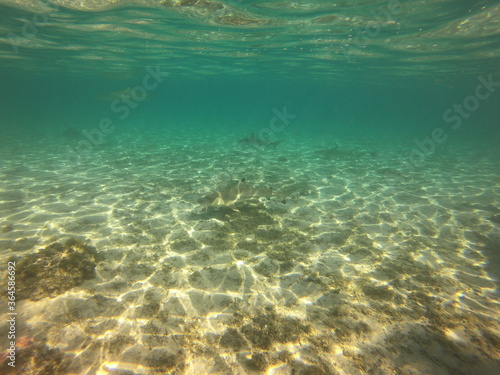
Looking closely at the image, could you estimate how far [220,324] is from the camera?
4.36 metres

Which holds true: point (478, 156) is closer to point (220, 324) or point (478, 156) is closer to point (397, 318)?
point (397, 318)

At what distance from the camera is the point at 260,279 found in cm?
559

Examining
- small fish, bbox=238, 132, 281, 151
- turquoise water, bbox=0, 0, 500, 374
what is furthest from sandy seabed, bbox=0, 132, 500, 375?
small fish, bbox=238, 132, 281, 151

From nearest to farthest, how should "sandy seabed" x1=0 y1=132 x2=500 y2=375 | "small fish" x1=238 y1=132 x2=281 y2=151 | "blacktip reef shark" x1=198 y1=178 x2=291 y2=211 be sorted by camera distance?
1. "sandy seabed" x1=0 y1=132 x2=500 y2=375
2. "blacktip reef shark" x1=198 y1=178 x2=291 y2=211
3. "small fish" x1=238 y1=132 x2=281 y2=151

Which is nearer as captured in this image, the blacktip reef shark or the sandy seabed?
the sandy seabed

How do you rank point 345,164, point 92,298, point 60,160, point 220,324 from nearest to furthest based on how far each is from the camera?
point 220,324 → point 92,298 → point 60,160 → point 345,164

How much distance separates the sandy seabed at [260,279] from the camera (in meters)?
3.79

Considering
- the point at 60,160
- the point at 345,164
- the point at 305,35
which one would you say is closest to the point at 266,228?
the point at 345,164

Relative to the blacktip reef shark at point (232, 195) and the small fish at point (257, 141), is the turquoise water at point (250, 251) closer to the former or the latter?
the blacktip reef shark at point (232, 195)

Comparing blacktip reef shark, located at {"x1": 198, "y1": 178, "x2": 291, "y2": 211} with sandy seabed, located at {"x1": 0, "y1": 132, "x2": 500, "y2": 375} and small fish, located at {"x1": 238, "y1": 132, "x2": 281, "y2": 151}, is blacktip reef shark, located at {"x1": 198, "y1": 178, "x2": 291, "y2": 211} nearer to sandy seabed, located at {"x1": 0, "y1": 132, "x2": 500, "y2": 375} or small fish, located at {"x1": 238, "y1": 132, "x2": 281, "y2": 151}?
sandy seabed, located at {"x1": 0, "y1": 132, "x2": 500, "y2": 375}

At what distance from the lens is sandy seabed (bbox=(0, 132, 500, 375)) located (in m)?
3.79

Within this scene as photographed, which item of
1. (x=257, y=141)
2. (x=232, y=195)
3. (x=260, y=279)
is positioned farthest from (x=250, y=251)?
(x=257, y=141)

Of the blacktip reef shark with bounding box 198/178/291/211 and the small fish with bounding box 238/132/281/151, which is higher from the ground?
the blacktip reef shark with bounding box 198/178/291/211

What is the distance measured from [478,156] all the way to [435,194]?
616 inches
